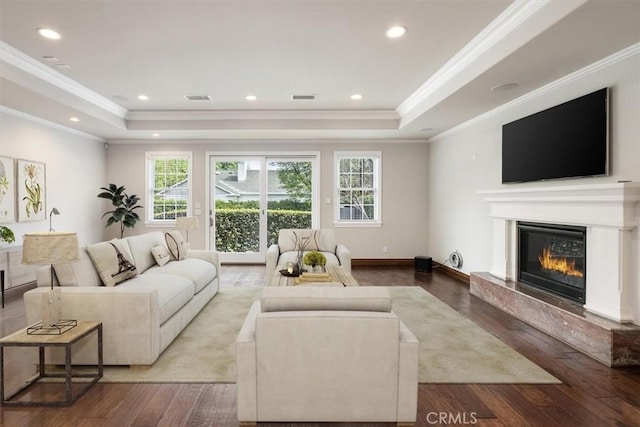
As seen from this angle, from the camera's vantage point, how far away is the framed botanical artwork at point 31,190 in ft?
16.4

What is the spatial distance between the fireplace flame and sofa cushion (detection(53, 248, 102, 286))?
448cm

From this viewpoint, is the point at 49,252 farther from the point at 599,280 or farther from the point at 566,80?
the point at 566,80

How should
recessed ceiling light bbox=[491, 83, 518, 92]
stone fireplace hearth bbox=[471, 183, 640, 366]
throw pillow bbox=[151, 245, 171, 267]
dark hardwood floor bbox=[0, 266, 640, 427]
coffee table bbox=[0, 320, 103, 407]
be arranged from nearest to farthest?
dark hardwood floor bbox=[0, 266, 640, 427] < coffee table bbox=[0, 320, 103, 407] < stone fireplace hearth bbox=[471, 183, 640, 366] < recessed ceiling light bbox=[491, 83, 518, 92] < throw pillow bbox=[151, 245, 171, 267]

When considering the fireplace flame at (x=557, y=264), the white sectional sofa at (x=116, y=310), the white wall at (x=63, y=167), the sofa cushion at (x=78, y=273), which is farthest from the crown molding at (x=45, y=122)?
the fireplace flame at (x=557, y=264)

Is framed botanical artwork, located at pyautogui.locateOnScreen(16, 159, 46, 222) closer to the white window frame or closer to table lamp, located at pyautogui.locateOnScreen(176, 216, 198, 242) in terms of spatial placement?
the white window frame

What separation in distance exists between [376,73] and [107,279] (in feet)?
11.9

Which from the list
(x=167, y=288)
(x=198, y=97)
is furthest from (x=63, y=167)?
(x=167, y=288)

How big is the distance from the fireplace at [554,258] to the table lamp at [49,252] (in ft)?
14.1

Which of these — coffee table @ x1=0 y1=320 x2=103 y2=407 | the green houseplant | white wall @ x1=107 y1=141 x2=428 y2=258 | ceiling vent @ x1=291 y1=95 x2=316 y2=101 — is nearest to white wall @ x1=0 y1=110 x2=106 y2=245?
the green houseplant

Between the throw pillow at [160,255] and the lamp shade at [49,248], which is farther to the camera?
the throw pillow at [160,255]

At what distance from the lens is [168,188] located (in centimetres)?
724

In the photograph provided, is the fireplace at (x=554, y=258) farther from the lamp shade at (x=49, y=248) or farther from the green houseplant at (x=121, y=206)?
the green houseplant at (x=121, y=206)

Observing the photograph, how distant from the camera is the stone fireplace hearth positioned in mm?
2779

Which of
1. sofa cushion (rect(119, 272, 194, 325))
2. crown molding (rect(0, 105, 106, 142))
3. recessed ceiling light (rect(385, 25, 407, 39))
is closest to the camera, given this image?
sofa cushion (rect(119, 272, 194, 325))
